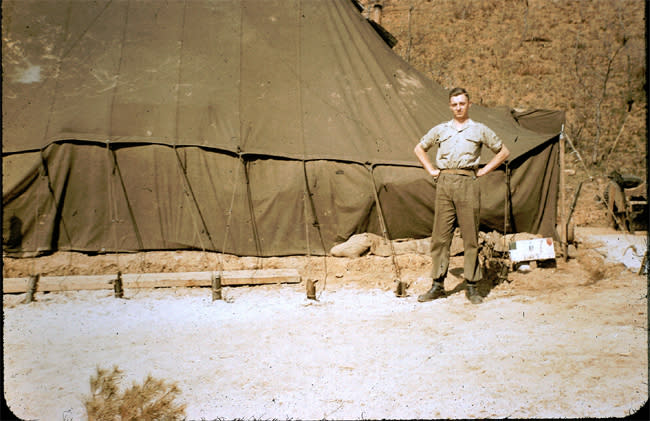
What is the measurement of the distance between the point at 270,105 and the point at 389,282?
9.34ft

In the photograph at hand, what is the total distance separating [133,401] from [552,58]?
21.6 m

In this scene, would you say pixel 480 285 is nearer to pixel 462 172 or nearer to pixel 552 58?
pixel 462 172

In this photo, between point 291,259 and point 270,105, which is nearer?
point 291,259

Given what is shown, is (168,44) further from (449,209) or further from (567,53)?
(567,53)

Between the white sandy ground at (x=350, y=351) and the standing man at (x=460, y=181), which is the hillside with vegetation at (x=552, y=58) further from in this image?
the white sandy ground at (x=350, y=351)

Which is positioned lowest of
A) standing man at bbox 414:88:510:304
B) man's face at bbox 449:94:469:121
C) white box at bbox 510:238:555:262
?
white box at bbox 510:238:555:262

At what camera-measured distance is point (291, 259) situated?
6.48 meters

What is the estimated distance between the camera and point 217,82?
705cm

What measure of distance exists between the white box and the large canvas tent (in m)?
0.66

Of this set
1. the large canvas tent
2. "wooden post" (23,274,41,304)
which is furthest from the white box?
"wooden post" (23,274,41,304)

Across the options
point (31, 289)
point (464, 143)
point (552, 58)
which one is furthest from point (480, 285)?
point (552, 58)

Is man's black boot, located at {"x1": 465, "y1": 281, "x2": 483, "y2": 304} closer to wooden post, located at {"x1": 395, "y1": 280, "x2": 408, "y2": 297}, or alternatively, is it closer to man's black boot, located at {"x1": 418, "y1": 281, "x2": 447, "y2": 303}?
man's black boot, located at {"x1": 418, "y1": 281, "x2": 447, "y2": 303}

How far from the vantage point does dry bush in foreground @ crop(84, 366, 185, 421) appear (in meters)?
2.82

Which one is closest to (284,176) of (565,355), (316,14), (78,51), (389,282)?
(389,282)
